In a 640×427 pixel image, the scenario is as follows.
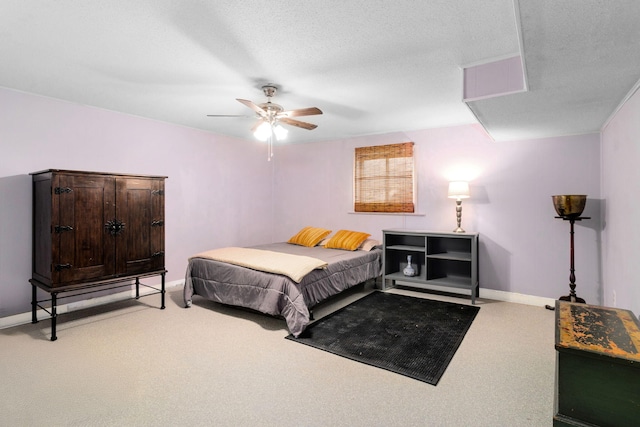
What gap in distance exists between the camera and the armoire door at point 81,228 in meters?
3.12

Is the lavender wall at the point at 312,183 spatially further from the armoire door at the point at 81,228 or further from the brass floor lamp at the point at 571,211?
the armoire door at the point at 81,228

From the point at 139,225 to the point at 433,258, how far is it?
12.0 ft

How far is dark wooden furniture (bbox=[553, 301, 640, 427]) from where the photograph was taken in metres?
1.31

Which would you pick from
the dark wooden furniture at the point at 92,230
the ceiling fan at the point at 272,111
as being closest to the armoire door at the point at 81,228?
the dark wooden furniture at the point at 92,230

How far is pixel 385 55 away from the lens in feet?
8.10

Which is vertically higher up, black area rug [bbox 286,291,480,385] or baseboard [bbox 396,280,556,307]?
baseboard [bbox 396,280,556,307]

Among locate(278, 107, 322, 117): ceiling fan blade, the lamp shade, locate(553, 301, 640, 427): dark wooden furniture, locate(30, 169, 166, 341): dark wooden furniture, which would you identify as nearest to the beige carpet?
locate(30, 169, 166, 341): dark wooden furniture

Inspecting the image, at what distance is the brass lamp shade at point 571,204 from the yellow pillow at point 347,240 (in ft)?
7.87

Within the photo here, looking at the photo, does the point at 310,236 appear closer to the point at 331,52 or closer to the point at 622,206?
the point at 331,52

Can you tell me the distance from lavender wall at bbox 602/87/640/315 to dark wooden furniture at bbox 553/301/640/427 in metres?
1.08

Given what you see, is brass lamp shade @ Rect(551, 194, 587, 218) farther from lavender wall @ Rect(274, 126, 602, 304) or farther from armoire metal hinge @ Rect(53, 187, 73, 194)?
armoire metal hinge @ Rect(53, 187, 73, 194)

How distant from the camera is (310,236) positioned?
5297 mm

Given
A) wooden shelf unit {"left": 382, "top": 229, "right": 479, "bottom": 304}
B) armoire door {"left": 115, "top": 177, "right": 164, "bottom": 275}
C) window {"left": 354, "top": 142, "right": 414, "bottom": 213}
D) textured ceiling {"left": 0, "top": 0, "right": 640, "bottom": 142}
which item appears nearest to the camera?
textured ceiling {"left": 0, "top": 0, "right": 640, "bottom": 142}

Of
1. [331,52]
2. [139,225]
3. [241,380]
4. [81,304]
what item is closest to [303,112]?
[331,52]
